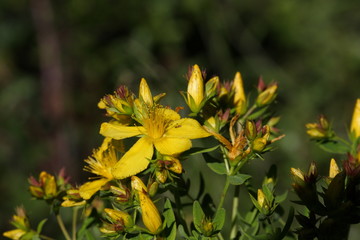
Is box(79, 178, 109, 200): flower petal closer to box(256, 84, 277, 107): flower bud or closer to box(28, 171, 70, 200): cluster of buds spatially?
box(28, 171, 70, 200): cluster of buds

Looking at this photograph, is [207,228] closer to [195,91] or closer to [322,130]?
[195,91]

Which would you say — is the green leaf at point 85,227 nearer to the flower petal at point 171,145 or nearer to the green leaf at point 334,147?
the flower petal at point 171,145

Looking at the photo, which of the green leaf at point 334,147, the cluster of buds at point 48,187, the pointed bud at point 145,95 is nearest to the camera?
the pointed bud at point 145,95

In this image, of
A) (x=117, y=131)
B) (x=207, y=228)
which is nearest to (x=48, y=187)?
(x=117, y=131)

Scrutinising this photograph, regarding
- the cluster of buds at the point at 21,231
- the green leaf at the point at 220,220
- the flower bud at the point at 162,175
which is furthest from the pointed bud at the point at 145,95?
the cluster of buds at the point at 21,231

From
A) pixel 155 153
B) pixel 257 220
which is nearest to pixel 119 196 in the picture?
pixel 155 153

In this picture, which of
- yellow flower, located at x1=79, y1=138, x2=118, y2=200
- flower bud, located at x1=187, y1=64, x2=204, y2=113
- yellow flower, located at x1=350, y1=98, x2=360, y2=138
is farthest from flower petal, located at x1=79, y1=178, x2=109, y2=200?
yellow flower, located at x1=350, y1=98, x2=360, y2=138
